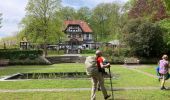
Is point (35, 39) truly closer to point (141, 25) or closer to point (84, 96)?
point (141, 25)

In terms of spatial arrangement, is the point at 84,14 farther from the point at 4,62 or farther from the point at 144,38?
the point at 4,62

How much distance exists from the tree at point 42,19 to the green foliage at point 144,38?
14.4 metres

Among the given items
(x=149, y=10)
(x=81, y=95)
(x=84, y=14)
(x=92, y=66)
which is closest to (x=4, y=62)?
(x=149, y=10)

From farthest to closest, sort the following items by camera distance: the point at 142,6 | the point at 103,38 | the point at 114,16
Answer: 1. the point at 103,38
2. the point at 114,16
3. the point at 142,6

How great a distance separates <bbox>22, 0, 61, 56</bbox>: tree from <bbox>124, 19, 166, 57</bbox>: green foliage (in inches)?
567

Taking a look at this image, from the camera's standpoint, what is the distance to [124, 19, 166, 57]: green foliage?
41312 mm

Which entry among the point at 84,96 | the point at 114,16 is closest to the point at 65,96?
the point at 84,96

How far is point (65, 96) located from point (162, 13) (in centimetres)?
3392

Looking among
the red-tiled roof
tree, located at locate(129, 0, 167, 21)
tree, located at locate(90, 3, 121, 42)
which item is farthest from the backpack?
the red-tiled roof

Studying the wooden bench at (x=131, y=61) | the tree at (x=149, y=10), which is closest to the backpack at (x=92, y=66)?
the wooden bench at (x=131, y=61)

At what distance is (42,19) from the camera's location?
53.8m

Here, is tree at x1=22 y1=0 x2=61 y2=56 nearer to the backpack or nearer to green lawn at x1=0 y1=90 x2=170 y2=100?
green lawn at x1=0 y1=90 x2=170 y2=100

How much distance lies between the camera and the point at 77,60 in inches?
1909

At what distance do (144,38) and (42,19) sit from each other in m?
18.3
